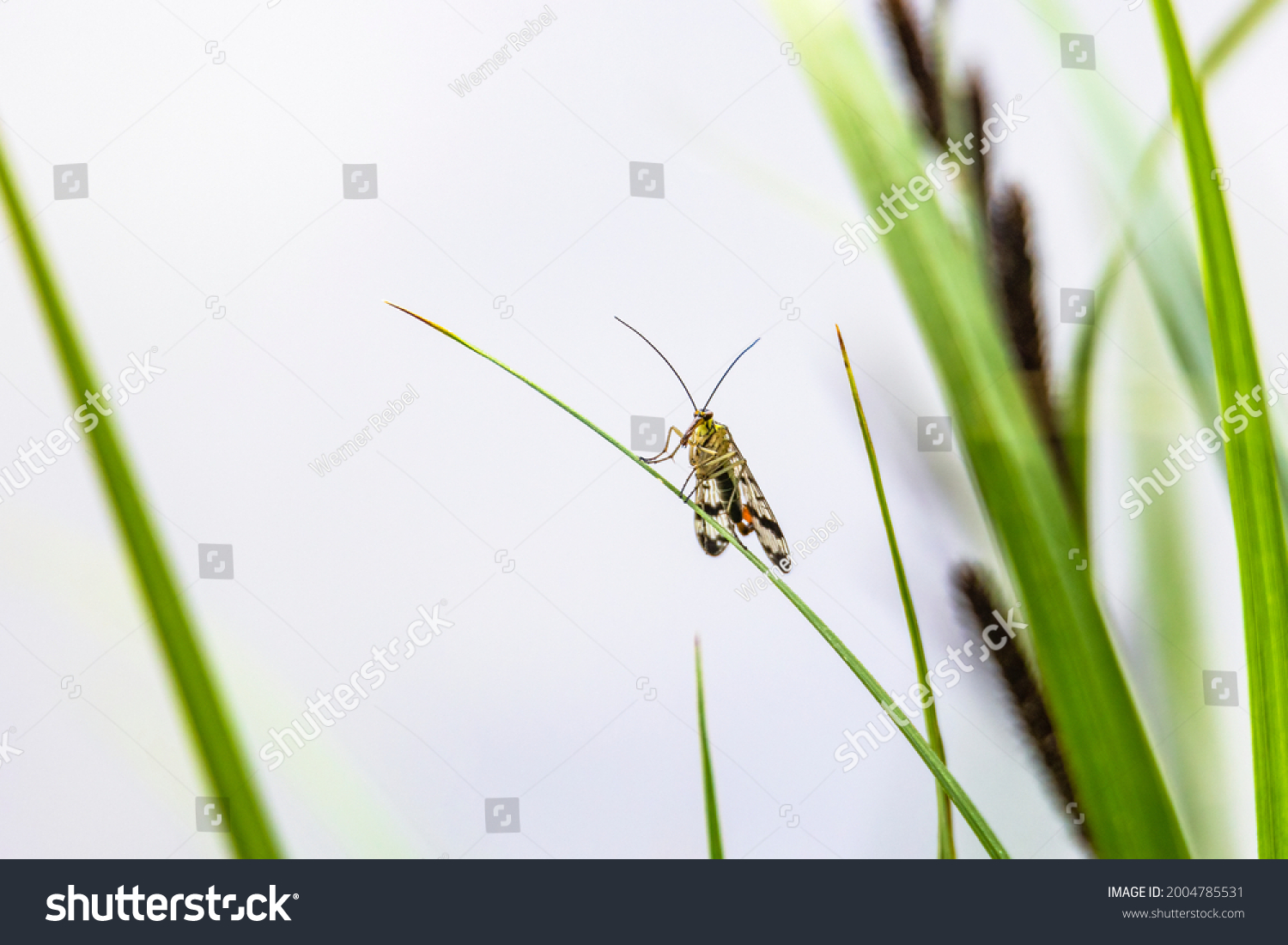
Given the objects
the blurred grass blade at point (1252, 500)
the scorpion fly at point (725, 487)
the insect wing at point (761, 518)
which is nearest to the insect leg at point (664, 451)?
the scorpion fly at point (725, 487)

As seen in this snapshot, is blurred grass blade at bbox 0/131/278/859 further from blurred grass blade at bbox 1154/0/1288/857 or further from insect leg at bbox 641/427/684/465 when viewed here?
blurred grass blade at bbox 1154/0/1288/857

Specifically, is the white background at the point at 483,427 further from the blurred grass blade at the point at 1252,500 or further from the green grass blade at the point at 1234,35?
the blurred grass blade at the point at 1252,500

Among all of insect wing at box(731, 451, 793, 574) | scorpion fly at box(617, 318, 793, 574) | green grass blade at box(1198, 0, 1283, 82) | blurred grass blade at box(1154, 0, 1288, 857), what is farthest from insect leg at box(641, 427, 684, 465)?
green grass blade at box(1198, 0, 1283, 82)

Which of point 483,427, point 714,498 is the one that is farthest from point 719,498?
point 483,427

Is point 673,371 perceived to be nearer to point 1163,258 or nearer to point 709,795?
point 709,795
